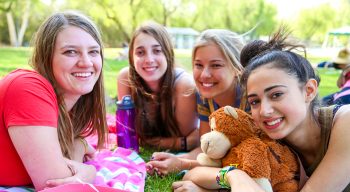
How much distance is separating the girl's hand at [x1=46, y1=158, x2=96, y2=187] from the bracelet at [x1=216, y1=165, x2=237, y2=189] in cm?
70

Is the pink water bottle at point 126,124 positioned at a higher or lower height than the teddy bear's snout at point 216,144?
lower

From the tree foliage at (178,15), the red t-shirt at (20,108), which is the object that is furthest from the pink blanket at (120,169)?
the tree foliage at (178,15)

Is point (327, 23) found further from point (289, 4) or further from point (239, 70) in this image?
point (239, 70)

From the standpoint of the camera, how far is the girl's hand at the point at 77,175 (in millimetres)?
1675

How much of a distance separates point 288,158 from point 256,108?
0.96ft

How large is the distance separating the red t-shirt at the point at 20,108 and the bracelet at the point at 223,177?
0.86 meters

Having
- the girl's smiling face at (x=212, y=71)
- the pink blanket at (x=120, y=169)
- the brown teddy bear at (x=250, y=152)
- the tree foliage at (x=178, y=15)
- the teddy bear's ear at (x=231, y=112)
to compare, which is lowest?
the pink blanket at (x=120, y=169)

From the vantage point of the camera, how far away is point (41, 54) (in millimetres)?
1979

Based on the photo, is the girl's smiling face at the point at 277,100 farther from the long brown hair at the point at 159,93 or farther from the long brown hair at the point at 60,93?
the long brown hair at the point at 159,93

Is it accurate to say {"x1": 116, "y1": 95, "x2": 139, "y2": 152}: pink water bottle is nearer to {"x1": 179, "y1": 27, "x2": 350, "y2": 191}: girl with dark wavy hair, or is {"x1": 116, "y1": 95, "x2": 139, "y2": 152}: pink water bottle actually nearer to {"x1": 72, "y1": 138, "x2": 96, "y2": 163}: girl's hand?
{"x1": 72, "y1": 138, "x2": 96, "y2": 163}: girl's hand

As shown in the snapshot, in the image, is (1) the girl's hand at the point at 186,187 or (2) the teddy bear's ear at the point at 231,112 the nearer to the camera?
(2) the teddy bear's ear at the point at 231,112

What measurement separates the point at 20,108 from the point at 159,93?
5.36 feet

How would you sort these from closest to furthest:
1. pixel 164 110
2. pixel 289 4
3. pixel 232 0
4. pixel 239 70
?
pixel 239 70
pixel 164 110
pixel 232 0
pixel 289 4

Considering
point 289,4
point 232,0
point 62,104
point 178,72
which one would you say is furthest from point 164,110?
point 289,4
